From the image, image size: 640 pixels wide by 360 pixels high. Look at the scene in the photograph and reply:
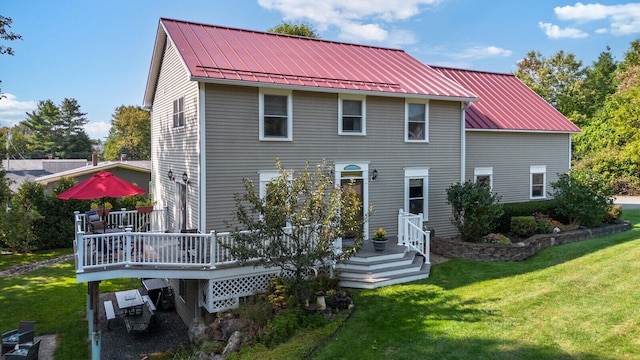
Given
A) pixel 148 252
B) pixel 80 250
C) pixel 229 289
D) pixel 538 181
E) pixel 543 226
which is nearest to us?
pixel 80 250

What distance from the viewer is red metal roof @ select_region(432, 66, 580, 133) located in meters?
16.7

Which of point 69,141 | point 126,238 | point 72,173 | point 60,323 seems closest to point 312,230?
point 126,238

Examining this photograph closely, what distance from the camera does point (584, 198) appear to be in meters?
15.2

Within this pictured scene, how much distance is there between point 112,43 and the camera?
18844 mm

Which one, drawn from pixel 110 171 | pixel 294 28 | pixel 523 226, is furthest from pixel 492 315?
pixel 294 28

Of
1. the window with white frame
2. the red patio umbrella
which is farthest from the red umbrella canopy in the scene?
the window with white frame

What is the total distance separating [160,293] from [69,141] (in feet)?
209

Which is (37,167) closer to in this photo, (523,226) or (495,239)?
(495,239)

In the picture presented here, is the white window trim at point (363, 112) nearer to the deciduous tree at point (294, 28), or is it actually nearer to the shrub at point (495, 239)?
the shrub at point (495, 239)

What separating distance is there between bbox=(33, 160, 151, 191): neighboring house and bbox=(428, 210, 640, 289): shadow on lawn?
22312mm

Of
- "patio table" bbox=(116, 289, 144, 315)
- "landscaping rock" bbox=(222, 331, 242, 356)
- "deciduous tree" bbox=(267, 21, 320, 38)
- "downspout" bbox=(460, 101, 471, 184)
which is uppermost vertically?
"deciduous tree" bbox=(267, 21, 320, 38)

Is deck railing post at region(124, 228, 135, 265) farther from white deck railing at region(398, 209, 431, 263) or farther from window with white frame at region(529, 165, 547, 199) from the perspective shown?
window with white frame at region(529, 165, 547, 199)

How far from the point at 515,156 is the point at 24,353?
58.9ft

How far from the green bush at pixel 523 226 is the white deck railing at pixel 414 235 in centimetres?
431
